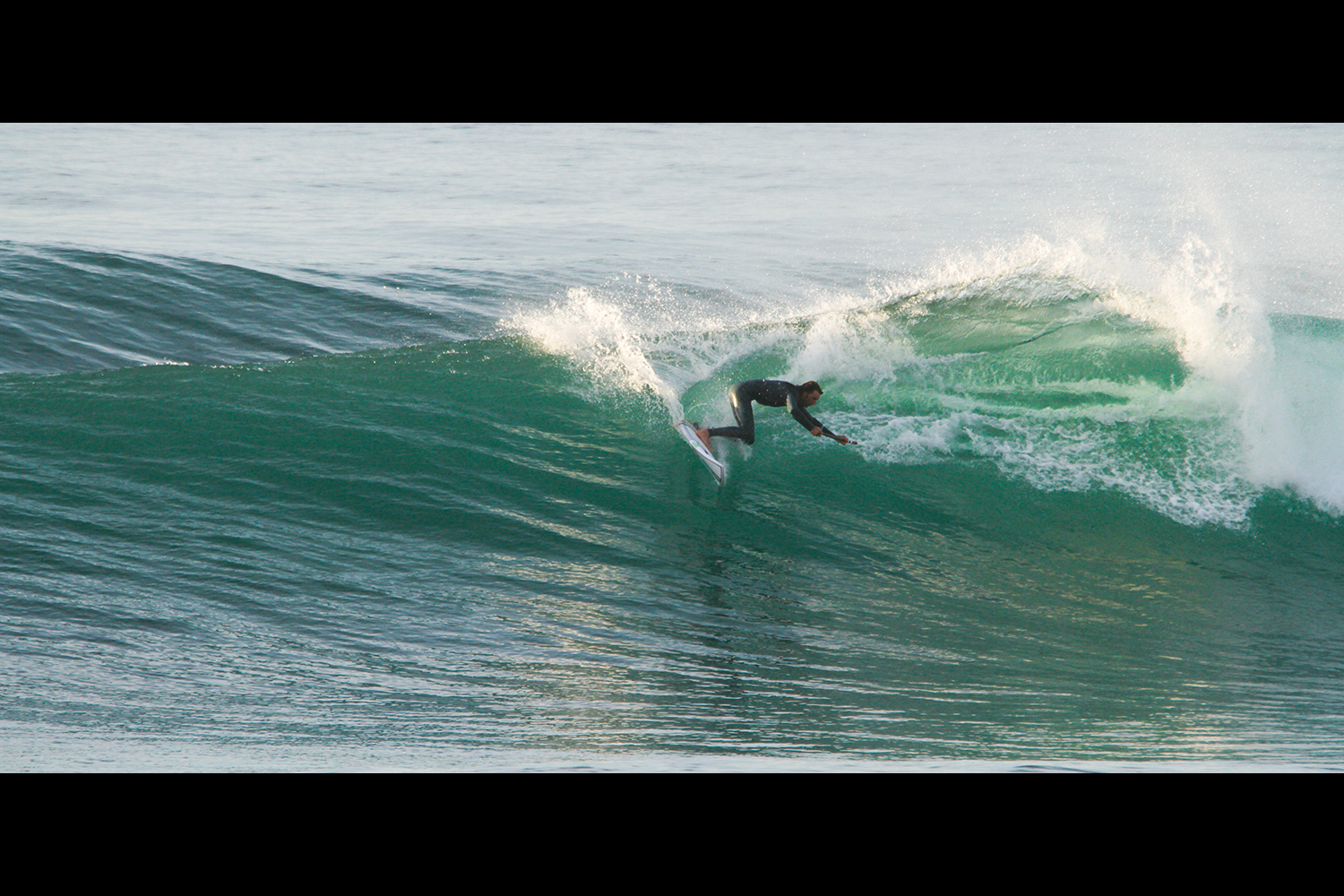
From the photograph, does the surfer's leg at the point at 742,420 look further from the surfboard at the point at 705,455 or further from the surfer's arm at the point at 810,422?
the surfer's arm at the point at 810,422

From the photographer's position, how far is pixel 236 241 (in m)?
18.7

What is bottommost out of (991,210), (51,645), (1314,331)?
(51,645)

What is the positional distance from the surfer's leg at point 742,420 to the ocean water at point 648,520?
1.27 feet

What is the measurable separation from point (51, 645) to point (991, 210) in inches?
971

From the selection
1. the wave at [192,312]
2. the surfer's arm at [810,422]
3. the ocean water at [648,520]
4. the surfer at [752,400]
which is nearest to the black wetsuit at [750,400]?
the surfer at [752,400]

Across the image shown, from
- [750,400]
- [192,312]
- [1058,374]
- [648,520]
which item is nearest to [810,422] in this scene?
[750,400]

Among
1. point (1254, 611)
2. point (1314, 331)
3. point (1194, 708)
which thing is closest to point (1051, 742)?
point (1194, 708)

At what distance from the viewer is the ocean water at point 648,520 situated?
592 centimetres

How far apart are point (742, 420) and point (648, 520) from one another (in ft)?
4.60

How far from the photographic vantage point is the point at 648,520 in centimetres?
918

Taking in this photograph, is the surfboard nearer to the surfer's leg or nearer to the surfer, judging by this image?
the surfer

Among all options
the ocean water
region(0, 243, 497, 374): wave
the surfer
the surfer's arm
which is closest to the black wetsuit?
the surfer

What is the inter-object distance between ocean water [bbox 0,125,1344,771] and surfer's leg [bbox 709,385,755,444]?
39 cm

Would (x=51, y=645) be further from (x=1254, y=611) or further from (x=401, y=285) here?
(x=401, y=285)
